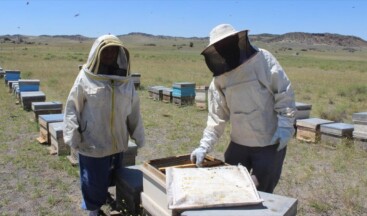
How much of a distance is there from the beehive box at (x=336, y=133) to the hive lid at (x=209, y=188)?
18.3 ft

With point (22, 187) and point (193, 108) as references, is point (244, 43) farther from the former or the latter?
point (193, 108)

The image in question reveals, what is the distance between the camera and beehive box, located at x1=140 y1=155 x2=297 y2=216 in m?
2.22

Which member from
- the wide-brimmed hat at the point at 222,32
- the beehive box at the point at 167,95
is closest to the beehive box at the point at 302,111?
the beehive box at the point at 167,95

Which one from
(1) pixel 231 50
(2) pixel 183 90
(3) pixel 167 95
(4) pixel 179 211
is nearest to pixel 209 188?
(4) pixel 179 211

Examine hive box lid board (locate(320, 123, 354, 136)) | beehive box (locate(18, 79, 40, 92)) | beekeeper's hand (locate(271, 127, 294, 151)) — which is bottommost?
hive box lid board (locate(320, 123, 354, 136))

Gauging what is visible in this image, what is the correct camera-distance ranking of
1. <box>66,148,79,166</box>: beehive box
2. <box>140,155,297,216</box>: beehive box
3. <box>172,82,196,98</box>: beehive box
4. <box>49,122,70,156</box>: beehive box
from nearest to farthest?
<box>140,155,297,216</box>: beehive box, <box>66,148,79,166</box>: beehive box, <box>49,122,70,156</box>: beehive box, <box>172,82,196,98</box>: beehive box

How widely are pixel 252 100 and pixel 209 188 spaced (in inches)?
34.2

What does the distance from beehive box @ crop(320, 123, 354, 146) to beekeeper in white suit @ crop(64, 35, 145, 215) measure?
5.05m

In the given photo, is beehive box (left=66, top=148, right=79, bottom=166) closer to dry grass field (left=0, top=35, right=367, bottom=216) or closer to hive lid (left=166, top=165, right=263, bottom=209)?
dry grass field (left=0, top=35, right=367, bottom=216)

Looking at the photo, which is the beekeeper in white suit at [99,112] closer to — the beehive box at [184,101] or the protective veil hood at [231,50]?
the protective veil hood at [231,50]

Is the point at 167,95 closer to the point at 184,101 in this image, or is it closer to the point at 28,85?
the point at 184,101

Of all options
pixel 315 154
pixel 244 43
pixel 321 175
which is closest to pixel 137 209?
pixel 244 43

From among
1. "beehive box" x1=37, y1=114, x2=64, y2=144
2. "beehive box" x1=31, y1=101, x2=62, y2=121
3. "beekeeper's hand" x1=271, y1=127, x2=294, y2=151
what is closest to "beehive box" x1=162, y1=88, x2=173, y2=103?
"beehive box" x1=31, y1=101, x2=62, y2=121

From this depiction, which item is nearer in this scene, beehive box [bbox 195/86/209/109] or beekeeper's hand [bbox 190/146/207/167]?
beekeeper's hand [bbox 190/146/207/167]
